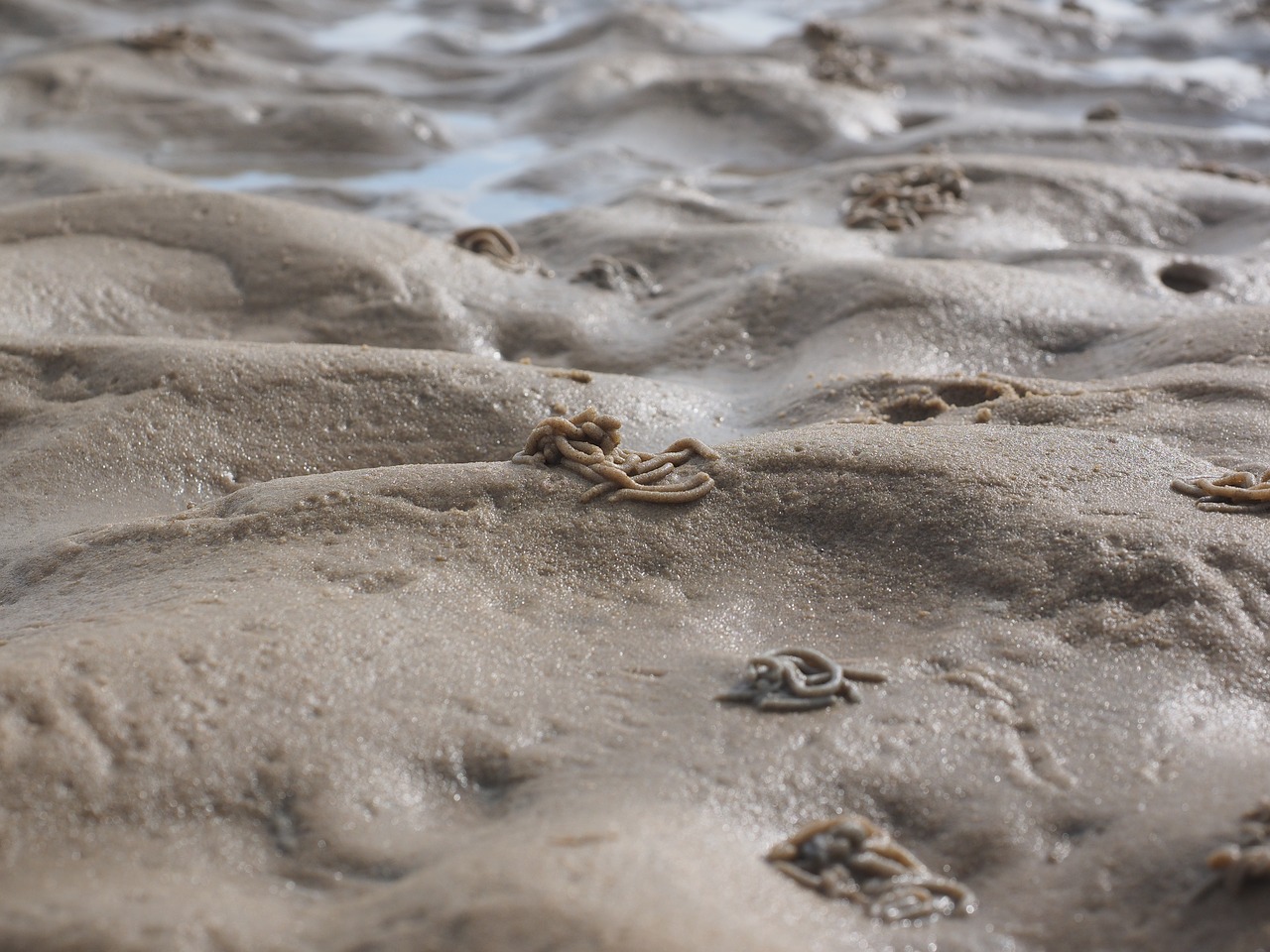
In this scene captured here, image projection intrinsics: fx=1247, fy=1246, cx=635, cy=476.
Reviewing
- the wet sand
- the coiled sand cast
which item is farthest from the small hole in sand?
the coiled sand cast

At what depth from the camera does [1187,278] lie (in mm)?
5859

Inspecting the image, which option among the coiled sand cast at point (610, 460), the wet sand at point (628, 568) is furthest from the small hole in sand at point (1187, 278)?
the coiled sand cast at point (610, 460)

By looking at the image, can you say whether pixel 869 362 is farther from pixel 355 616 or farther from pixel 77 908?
pixel 77 908

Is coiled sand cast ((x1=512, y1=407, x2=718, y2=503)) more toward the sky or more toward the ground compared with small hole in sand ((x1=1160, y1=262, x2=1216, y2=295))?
more toward the sky

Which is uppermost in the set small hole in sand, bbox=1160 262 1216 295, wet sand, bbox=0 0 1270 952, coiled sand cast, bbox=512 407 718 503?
coiled sand cast, bbox=512 407 718 503

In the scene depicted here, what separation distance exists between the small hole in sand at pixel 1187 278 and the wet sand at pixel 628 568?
0.02 meters

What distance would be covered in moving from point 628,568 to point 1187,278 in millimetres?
3893

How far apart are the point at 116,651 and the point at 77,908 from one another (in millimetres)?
697

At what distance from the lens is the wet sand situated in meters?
2.26

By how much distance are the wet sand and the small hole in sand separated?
2 cm

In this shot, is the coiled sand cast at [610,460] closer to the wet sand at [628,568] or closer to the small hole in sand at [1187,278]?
the wet sand at [628,568]

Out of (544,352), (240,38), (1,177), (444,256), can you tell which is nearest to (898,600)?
(544,352)

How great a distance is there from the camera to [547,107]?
9922mm

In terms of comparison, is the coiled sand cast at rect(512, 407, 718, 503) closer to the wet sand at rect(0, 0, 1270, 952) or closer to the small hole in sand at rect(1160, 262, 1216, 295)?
the wet sand at rect(0, 0, 1270, 952)
